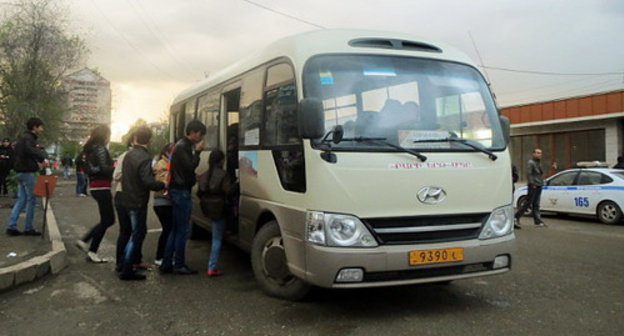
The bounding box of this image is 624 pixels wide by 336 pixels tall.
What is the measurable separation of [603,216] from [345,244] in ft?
34.7

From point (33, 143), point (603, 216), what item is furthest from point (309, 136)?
point (603, 216)

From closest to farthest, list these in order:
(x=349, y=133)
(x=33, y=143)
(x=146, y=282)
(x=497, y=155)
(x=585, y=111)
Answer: (x=349, y=133) → (x=497, y=155) → (x=146, y=282) → (x=33, y=143) → (x=585, y=111)


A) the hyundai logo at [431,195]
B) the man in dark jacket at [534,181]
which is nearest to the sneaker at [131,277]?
the hyundai logo at [431,195]

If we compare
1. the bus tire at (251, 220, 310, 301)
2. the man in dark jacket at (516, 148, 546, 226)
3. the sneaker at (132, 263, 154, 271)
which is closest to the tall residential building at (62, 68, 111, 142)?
the man in dark jacket at (516, 148, 546, 226)

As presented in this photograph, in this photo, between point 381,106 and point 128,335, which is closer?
point 128,335

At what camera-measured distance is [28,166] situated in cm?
765

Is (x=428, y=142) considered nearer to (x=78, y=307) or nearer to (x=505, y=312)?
(x=505, y=312)

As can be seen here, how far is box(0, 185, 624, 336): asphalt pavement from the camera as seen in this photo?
412 cm

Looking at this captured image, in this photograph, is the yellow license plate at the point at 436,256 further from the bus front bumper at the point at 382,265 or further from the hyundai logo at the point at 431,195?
the hyundai logo at the point at 431,195

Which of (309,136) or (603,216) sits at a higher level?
(309,136)

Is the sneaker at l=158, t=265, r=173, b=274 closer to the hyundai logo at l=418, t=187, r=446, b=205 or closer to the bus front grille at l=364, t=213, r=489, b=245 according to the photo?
the bus front grille at l=364, t=213, r=489, b=245

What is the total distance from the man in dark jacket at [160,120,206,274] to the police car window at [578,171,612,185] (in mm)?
10661

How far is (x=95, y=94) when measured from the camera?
39781 millimetres

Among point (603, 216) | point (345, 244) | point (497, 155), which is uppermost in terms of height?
point (497, 155)
